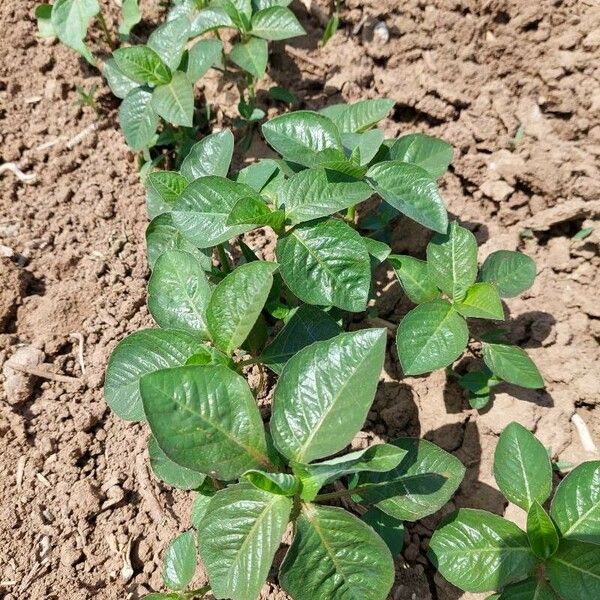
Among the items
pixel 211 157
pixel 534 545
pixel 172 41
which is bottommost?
pixel 534 545

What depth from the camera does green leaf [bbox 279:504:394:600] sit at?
147 cm

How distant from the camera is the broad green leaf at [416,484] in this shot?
1.71 metres

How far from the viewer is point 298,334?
1894 mm

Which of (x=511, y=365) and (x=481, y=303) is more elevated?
(x=481, y=303)

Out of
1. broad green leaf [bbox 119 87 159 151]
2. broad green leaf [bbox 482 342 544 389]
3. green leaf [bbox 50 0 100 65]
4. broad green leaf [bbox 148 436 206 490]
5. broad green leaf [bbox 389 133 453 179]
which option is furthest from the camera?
green leaf [bbox 50 0 100 65]

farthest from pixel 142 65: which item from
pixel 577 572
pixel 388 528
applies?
pixel 577 572

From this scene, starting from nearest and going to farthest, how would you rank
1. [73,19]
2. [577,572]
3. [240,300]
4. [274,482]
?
[274,482] → [577,572] → [240,300] → [73,19]

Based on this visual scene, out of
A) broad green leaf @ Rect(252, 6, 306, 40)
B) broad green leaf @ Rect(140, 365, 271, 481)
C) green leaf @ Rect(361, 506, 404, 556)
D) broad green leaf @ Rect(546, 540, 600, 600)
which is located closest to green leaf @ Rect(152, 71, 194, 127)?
broad green leaf @ Rect(252, 6, 306, 40)

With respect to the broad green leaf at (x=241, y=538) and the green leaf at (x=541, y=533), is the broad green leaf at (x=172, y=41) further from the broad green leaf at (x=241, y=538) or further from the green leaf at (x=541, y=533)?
the green leaf at (x=541, y=533)

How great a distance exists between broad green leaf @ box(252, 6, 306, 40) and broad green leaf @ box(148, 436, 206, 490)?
1.72m

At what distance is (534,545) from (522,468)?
8.5 inches

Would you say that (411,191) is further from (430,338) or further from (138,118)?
(138,118)

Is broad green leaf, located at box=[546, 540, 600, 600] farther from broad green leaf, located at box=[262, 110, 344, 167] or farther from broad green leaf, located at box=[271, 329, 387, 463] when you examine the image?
broad green leaf, located at box=[262, 110, 344, 167]

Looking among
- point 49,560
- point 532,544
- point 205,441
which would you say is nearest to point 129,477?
point 49,560
